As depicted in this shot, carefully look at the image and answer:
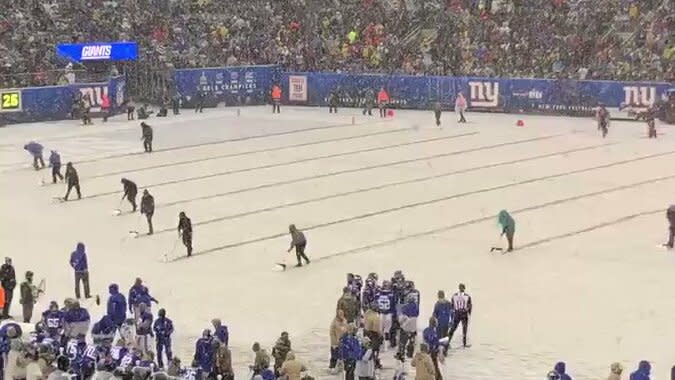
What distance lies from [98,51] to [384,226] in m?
25.3

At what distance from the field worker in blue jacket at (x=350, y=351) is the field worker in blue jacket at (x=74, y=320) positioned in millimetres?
3925

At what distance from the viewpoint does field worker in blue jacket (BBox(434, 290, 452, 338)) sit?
17.7m

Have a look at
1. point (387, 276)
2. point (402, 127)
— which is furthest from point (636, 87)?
point (387, 276)

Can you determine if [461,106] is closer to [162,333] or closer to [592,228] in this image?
[592,228]

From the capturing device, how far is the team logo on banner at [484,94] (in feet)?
156

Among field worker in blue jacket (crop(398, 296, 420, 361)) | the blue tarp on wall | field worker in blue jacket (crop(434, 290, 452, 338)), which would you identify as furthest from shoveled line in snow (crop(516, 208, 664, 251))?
the blue tarp on wall

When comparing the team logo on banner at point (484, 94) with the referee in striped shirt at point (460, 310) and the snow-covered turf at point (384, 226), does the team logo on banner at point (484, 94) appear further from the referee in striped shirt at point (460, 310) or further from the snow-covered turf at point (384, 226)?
the referee in striped shirt at point (460, 310)

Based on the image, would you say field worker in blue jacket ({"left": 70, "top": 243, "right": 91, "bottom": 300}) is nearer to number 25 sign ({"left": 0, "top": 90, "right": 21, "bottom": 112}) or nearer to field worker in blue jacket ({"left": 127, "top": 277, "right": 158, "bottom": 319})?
field worker in blue jacket ({"left": 127, "top": 277, "right": 158, "bottom": 319})

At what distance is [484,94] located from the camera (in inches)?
1877

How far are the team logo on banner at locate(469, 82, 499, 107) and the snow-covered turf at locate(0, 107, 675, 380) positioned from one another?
10.8 feet

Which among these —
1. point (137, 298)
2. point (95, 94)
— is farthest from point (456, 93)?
point (137, 298)

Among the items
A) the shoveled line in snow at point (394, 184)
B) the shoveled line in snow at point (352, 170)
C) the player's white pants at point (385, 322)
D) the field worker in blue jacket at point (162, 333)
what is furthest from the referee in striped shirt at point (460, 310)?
the shoveled line in snow at point (352, 170)

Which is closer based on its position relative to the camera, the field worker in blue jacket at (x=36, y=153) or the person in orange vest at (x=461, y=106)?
the field worker in blue jacket at (x=36, y=153)

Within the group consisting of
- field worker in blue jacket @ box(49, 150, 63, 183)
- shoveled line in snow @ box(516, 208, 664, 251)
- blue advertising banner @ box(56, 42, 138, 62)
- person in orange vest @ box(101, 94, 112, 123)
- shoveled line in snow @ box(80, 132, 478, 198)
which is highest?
blue advertising banner @ box(56, 42, 138, 62)
